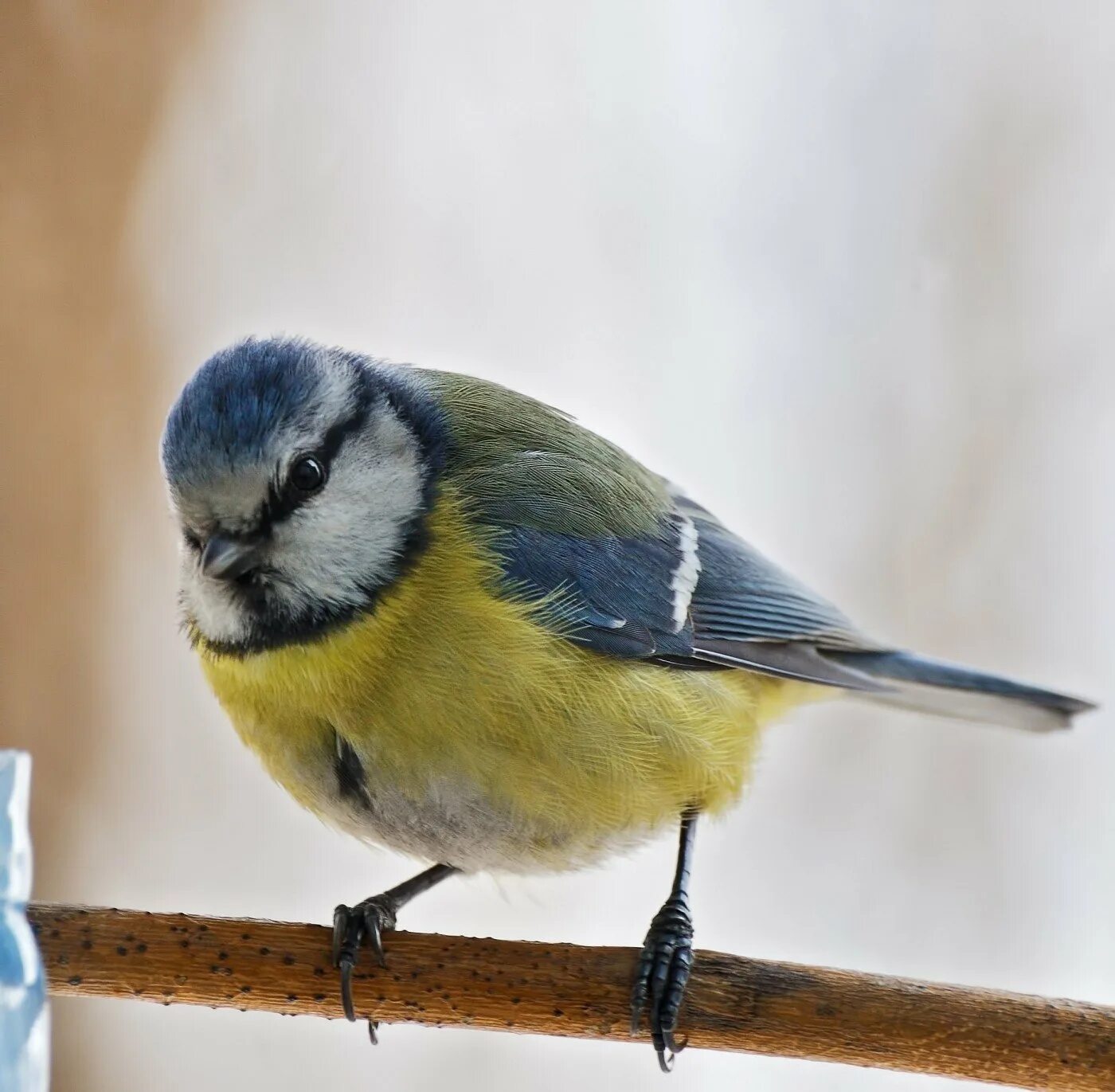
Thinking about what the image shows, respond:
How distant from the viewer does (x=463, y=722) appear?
860mm

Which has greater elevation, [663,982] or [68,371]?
[68,371]

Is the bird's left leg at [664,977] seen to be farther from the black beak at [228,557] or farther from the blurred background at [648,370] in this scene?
the blurred background at [648,370]

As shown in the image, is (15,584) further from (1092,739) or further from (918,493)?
(1092,739)

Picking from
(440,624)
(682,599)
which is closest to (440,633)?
(440,624)

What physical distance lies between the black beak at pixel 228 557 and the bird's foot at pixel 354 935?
0.26 m

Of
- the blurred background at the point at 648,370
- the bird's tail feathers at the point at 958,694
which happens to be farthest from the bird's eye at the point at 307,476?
the blurred background at the point at 648,370

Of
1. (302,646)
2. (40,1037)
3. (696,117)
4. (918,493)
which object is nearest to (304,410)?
(302,646)

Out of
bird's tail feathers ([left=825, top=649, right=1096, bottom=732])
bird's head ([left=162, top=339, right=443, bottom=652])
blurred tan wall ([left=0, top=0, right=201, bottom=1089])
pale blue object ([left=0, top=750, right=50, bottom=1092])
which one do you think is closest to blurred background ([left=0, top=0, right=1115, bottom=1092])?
blurred tan wall ([left=0, top=0, right=201, bottom=1089])

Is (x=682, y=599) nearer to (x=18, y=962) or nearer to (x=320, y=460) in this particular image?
(x=320, y=460)

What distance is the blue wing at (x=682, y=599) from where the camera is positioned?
95cm

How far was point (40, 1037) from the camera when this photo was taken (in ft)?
1.69

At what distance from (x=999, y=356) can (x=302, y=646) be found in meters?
1.07

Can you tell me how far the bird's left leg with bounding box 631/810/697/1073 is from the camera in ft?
2.92

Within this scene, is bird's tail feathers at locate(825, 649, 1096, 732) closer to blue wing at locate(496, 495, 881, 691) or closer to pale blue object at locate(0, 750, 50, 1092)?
blue wing at locate(496, 495, 881, 691)
